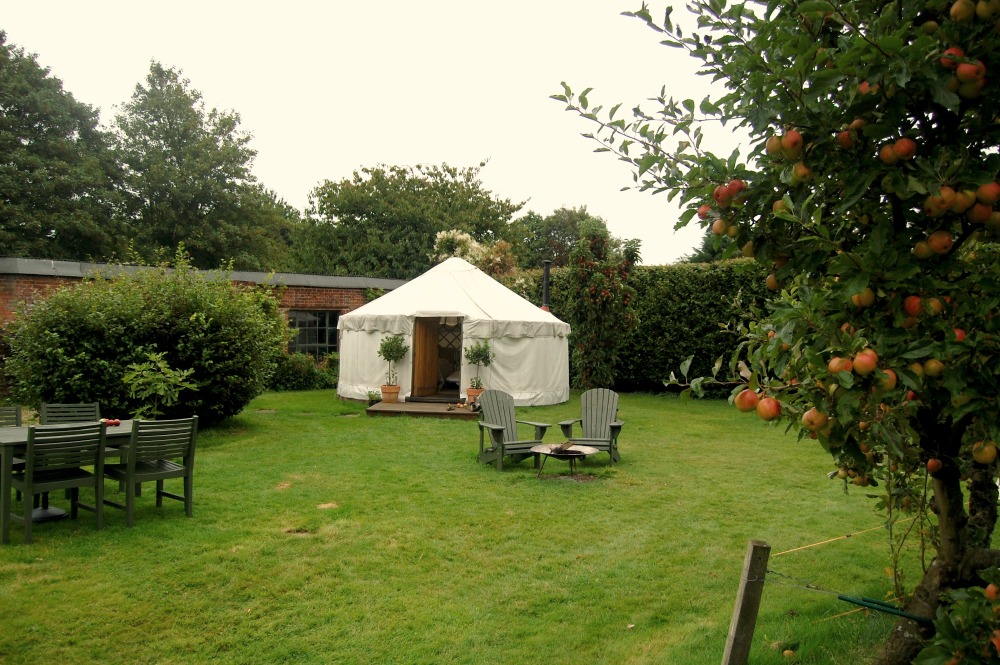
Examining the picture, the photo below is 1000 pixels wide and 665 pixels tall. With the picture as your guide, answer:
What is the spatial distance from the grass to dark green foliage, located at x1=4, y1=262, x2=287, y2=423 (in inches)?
72.0

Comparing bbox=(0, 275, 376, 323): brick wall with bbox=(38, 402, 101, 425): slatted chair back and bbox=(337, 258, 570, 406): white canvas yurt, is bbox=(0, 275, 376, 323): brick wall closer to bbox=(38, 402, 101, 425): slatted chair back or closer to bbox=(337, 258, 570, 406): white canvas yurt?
bbox=(337, 258, 570, 406): white canvas yurt

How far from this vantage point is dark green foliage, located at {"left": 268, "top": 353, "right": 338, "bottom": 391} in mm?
15188

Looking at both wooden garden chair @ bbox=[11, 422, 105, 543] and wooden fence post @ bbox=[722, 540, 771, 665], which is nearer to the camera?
wooden fence post @ bbox=[722, 540, 771, 665]

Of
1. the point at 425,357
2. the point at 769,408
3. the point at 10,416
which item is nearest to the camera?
the point at 769,408

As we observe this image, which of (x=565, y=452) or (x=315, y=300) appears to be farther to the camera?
(x=315, y=300)

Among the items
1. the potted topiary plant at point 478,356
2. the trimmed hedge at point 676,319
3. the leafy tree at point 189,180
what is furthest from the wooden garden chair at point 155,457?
the leafy tree at point 189,180

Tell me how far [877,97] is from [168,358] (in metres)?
9.23

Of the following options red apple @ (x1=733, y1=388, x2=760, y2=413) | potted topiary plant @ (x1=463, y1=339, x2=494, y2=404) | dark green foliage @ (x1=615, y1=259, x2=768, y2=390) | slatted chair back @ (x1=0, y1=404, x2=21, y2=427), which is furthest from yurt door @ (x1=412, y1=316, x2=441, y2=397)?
red apple @ (x1=733, y1=388, x2=760, y2=413)

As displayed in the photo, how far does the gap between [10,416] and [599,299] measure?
366 inches

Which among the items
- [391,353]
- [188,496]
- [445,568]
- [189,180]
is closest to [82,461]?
[188,496]

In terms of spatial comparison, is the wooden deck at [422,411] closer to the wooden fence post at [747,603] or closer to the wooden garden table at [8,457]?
the wooden garden table at [8,457]

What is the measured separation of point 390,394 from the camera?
12.5m

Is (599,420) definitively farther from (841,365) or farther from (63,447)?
(841,365)

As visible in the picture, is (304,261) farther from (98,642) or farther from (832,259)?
(832,259)
